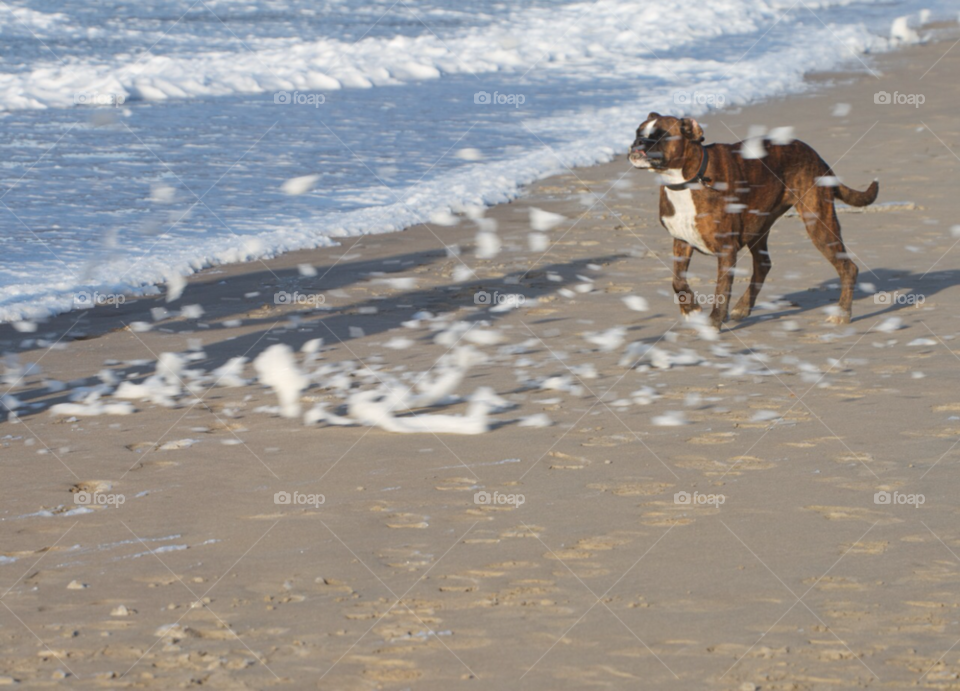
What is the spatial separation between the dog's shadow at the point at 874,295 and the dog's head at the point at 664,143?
3.92ft

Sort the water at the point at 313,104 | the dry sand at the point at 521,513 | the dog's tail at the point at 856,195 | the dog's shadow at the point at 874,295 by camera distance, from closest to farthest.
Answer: the dry sand at the point at 521,513 < the dog's tail at the point at 856,195 < the dog's shadow at the point at 874,295 < the water at the point at 313,104

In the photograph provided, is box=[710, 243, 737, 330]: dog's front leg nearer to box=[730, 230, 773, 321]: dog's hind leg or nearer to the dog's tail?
box=[730, 230, 773, 321]: dog's hind leg

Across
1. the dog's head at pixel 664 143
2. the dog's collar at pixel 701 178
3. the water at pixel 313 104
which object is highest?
the dog's head at pixel 664 143

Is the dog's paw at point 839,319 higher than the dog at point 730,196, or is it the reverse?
the dog at point 730,196

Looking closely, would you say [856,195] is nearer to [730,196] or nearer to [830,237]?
[830,237]

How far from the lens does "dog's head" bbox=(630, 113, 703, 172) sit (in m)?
6.53

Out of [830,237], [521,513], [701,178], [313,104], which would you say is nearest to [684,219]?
[701,178]

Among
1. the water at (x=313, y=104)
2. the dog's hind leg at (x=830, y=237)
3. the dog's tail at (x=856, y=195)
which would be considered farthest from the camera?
the water at (x=313, y=104)

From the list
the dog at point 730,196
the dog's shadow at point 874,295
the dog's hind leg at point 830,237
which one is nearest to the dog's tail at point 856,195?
the dog at point 730,196

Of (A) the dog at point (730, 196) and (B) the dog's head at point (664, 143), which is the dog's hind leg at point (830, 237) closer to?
(A) the dog at point (730, 196)

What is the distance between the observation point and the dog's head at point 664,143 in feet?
21.4

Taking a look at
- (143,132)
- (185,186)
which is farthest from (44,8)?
(185,186)

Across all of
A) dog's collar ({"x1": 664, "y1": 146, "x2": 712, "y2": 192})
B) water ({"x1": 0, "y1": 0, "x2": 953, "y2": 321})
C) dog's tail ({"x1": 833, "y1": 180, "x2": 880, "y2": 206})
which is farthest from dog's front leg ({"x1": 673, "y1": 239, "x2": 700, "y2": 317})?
water ({"x1": 0, "y1": 0, "x2": 953, "y2": 321})

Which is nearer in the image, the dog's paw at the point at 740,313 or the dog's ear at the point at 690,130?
the dog's ear at the point at 690,130
